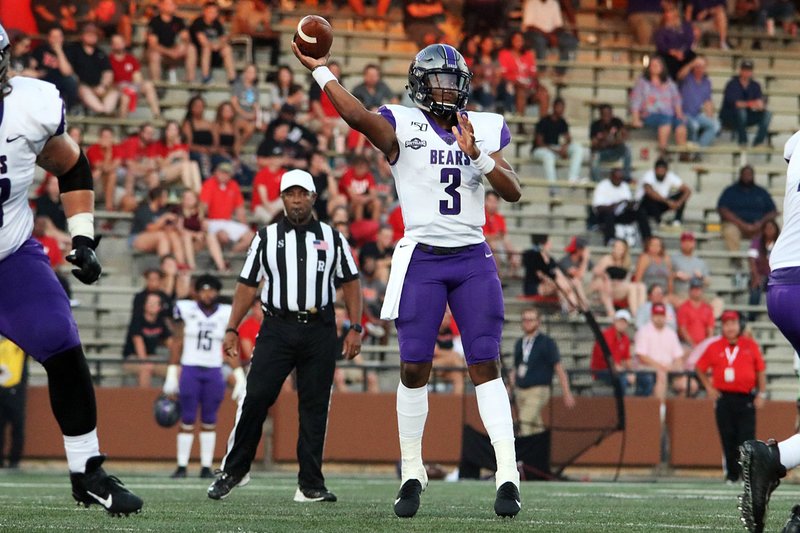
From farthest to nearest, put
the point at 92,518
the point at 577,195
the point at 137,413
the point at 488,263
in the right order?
the point at 577,195, the point at 137,413, the point at 488,263, the point at 92,518

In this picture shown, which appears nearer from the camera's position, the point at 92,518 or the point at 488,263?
the point at 92,518

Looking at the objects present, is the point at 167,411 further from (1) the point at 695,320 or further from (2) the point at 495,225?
(1) the point at 695,320

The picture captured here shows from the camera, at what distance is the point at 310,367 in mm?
7938

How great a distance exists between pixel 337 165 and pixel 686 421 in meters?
4.80

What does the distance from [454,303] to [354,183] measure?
928 cm

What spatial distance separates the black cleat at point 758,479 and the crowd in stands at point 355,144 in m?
7.35

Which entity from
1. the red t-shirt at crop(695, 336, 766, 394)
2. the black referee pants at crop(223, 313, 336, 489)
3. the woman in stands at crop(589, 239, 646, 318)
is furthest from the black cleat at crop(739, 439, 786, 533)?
the woman in stands at crop(589, 239, 646, 318)

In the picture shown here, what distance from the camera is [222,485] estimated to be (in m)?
7.72

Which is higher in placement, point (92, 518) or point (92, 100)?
point (92, 100)

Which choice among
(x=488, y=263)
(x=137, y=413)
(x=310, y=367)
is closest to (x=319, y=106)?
(x=137, y=413)

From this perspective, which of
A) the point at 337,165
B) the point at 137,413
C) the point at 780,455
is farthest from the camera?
the point at 337,165

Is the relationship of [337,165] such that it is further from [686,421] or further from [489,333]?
[489,333]

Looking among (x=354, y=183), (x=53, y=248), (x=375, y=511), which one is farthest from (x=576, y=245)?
(x=375, y=511)

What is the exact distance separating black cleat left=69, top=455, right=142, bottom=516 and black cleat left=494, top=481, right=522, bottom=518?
5.00 feet
